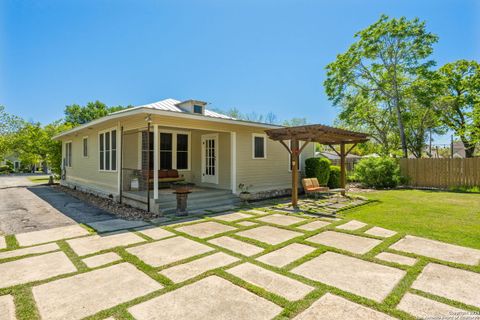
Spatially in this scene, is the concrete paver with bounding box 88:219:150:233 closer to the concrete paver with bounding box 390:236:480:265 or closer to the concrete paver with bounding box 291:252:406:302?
the concrete paver with bounding box 291:252:406:302

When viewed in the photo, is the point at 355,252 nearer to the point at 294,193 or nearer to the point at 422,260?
the point at 422,260

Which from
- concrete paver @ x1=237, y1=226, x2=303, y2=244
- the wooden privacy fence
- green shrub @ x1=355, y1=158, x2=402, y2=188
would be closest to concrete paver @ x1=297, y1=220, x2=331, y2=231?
concrete paver @ x1=237, y1=226, x2=303, y2=244

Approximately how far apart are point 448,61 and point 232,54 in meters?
16.4

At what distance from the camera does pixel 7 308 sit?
235 cm

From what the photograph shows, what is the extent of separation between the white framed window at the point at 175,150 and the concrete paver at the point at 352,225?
6.60 meters

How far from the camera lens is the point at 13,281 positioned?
2.88 m

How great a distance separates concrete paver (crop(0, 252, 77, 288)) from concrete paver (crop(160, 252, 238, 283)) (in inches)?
49.6

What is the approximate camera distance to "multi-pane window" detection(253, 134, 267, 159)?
9695mm

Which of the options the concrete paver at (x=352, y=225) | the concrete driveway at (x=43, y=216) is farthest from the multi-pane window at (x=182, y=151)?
the concrete paver at (x=352, y=225)

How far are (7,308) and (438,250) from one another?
5.31m

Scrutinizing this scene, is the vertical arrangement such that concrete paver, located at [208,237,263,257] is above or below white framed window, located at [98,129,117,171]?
below

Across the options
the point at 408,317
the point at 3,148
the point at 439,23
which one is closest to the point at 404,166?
the point at 439,23

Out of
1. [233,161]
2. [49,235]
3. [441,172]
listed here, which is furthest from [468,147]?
[49,235]

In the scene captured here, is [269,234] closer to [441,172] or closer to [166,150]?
[166,150]
